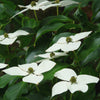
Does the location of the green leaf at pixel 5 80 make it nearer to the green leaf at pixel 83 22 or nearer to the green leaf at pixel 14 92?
the green leaf at pixel 14 92

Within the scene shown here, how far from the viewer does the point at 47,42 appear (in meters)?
0.94

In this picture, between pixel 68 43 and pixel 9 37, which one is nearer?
pixel 68 43

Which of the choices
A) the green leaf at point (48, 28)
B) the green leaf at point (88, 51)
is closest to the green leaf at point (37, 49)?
the green leaf at point (48, 28)

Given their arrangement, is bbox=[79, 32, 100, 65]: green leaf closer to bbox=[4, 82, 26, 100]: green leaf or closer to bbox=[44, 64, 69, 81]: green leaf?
bbox=[44, 64, 69, 81]: green leaf

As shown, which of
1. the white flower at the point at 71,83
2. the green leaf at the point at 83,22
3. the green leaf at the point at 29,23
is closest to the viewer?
the white flower at the point at 71,83

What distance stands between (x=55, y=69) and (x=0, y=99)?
226 millimetres

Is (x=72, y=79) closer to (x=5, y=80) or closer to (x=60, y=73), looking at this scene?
(x=60, y=73)

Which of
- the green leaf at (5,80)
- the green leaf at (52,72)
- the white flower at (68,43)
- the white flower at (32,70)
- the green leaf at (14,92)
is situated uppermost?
the white flower at (68,43)

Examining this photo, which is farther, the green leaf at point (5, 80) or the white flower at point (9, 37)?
the white flower at point (9, 37)

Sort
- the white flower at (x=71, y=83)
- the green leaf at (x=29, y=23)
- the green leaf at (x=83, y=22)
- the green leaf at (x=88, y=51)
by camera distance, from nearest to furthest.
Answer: the white flower at (x=71, y=83) < the green leaf at (x=88, y=51) < the green leaf at (x=83, y=22) < the green leaf at (x=29, y=23)

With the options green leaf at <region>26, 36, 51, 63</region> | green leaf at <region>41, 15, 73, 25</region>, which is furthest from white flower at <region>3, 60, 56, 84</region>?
green leaf at <region>41, 15, 73, 25</region>

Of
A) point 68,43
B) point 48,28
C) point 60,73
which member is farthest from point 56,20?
point 60,73

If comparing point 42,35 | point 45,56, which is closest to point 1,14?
point 42,35

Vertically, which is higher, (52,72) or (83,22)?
(83,22)
